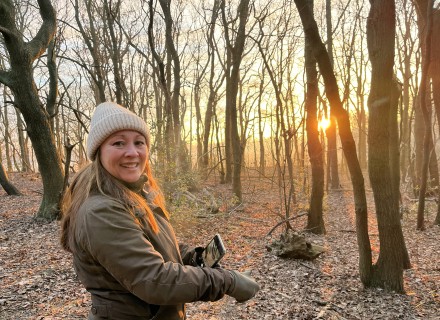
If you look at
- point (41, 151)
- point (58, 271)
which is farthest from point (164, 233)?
point (41, 151)

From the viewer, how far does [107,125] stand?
5.75ft

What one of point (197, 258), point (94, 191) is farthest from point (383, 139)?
point (94, 191)

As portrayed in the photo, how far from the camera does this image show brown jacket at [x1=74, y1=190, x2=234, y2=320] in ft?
4.85

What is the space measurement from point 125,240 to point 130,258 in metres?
0.08

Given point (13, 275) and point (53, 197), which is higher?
point (53, 197)

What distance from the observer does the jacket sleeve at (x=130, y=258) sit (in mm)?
1475

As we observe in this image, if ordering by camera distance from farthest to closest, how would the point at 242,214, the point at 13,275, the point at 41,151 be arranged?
the point at 242,214 → the point at 41,151 → the point at 13,275

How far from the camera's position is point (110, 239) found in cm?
148

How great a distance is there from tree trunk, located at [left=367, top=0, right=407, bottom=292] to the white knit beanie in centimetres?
380

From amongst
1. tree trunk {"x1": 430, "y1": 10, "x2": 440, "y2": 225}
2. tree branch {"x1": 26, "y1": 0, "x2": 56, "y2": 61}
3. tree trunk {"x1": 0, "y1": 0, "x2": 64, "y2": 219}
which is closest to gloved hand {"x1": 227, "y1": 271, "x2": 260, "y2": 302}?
tree trunk {"x1": 0, "y1": 0, "x2": 64, "y2": 219}

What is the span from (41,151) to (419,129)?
13.3 meters

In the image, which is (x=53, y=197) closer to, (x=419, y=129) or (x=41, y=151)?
(x=41, y=151)

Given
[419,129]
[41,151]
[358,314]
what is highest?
[419,129]

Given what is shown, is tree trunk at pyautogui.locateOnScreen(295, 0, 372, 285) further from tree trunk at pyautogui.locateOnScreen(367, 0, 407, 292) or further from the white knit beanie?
the white knit beanie
